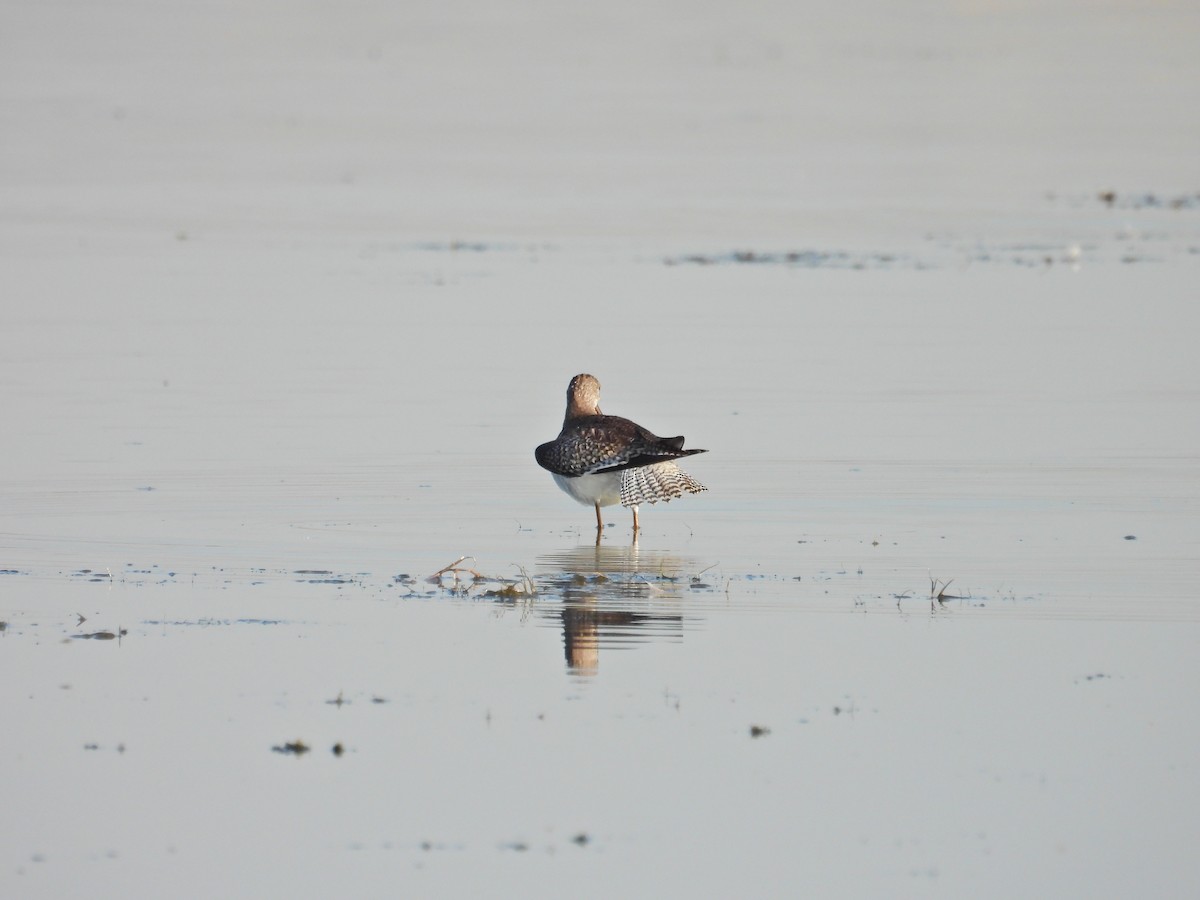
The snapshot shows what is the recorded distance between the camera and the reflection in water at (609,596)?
9.58m

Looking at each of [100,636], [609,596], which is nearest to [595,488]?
[609,596]

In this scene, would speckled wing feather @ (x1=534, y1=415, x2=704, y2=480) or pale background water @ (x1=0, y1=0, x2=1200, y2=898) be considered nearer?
pale background water @ (x1=0, y1=0, x2=1200, y2=898)

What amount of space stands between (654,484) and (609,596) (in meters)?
1.88

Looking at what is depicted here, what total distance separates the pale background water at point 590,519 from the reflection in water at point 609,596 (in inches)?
1.5

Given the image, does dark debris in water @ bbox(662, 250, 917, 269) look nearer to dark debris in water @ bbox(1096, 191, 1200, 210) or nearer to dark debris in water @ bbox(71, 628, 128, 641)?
dark debris in water @ bbox(1096, 191, 1200, 210)

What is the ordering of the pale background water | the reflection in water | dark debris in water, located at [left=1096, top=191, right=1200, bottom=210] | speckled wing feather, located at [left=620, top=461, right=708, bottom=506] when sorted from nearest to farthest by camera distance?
the pale background water, the reflection in water, speckled wing feather, located at [left=620, top=461, right=708, bottom=506], dark debris in water, located at [left=1096, top=191, right=1200, bottom=210]

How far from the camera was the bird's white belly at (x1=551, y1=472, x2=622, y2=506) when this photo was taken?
12461 millimetres

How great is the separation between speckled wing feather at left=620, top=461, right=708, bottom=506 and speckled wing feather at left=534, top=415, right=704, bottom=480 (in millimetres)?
41

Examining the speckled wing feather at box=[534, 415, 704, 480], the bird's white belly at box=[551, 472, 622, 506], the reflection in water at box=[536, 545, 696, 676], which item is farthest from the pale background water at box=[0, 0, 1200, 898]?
the speckled wing feather at box=[534, 415, 704, 480]

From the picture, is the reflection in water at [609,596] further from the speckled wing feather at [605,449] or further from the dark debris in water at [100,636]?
the dark debris in water at [100,636]

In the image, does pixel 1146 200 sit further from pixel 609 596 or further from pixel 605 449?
pixel 609 596

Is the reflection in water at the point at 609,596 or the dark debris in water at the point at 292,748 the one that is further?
the reflection in water at the point at 609,596

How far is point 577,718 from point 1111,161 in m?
24.2

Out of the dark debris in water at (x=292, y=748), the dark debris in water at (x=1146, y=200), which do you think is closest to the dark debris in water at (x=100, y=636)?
the dark debris in water at (x=292, y=748)
